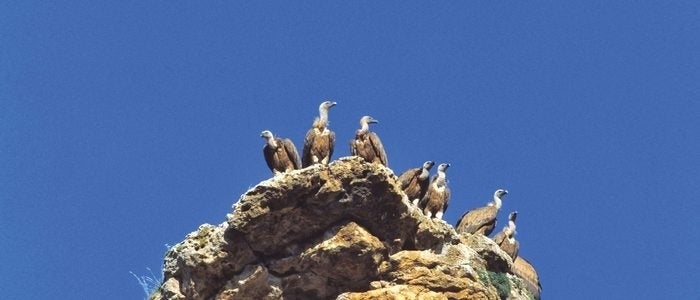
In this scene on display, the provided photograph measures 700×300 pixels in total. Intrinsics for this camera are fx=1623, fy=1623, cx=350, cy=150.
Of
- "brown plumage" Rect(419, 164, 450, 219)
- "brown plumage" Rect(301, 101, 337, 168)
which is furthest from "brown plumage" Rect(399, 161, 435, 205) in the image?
"brown plumage" Rect(301, 101, 337, 168)

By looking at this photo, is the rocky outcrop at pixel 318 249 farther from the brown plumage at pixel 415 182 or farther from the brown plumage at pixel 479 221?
the brown plumage at pixel 479 221

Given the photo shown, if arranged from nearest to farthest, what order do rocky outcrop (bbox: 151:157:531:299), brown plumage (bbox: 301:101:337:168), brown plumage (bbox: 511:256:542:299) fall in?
rocky outcrop (bbox: 151:157:531:299)
brown plumage (bbox: 301:101:337:168)
brown plumage (bbox: 511:256:542:299)

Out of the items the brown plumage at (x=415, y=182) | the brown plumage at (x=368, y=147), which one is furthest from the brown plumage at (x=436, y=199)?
the brown plumage at (x=368, y=147)

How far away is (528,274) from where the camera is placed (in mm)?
37094

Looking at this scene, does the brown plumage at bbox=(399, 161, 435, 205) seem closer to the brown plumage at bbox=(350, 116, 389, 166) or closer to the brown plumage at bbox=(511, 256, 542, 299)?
the brown plumage at bbox=(350, 116, 389, 166)

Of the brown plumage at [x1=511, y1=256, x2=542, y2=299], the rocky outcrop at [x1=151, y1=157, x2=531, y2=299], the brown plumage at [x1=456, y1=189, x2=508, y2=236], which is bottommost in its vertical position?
the rocky outcrop at [x1=151, y1=157, x2=531, y2=299]

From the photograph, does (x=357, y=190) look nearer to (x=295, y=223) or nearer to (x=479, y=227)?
(x=295, y=223)

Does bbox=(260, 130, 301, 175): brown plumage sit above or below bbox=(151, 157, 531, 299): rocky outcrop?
above

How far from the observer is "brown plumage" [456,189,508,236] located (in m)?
37.3

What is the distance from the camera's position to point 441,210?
3575 centimetres

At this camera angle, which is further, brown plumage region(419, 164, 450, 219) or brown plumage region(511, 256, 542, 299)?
brown plumage region(511, 256, 542, 299)

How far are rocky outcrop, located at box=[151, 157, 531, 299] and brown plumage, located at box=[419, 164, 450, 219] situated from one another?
10.3 feet

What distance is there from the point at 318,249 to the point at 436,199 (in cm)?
511

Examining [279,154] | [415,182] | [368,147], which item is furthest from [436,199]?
[279,154]
